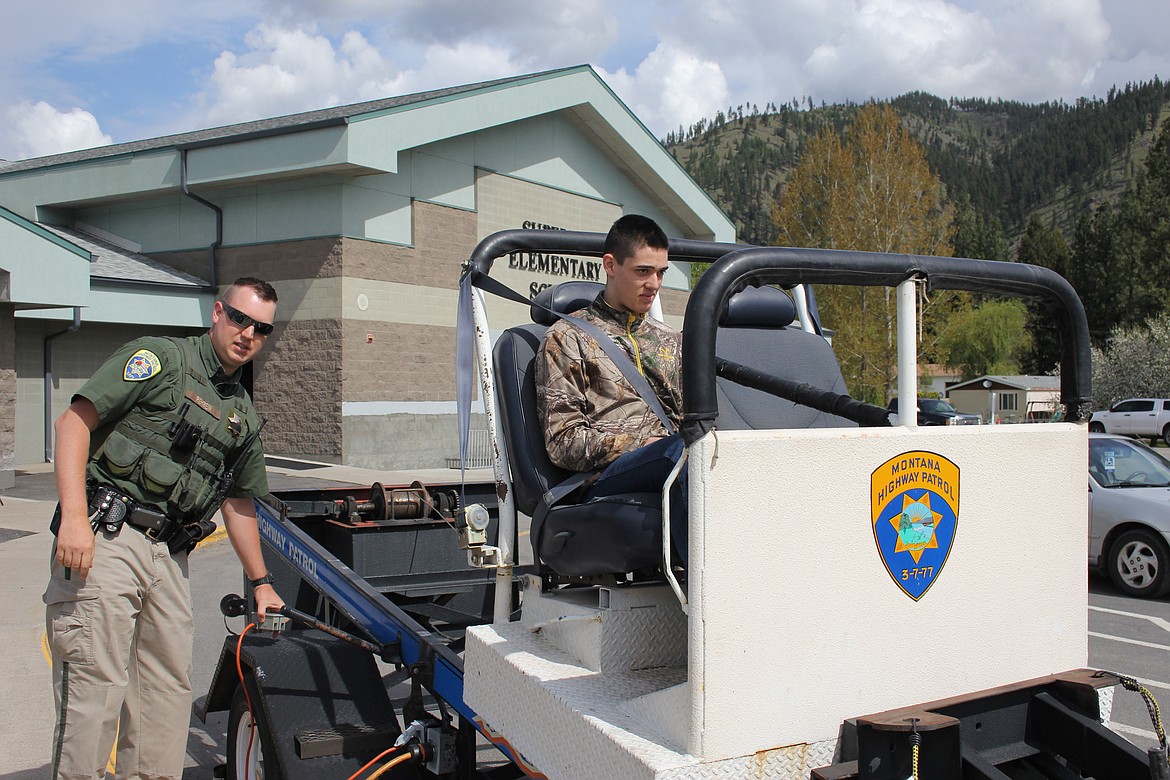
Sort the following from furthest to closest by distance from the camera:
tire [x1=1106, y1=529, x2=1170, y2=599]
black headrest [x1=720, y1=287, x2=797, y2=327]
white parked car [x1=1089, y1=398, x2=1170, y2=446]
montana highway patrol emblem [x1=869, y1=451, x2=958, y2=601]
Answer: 1. white parked car [x1=1089, y1=398, x2=1170, y2=446]
2. tire [x1=1106, y1=529, x2=1170, y2=599]
3. black headrest [x1=720, y1=287, x2=797, y2=327]
4. montana highway patrol emblem [x1=869, y1=451, x2=958, y2=601]

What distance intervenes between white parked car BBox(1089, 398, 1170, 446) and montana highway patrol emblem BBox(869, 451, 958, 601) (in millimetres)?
38369

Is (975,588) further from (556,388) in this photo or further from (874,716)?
(556,388)

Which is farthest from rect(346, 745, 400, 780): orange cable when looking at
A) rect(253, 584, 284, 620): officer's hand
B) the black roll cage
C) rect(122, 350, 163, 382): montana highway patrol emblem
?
the black roll cage

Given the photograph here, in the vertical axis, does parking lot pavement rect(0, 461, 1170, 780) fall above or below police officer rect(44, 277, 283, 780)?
below

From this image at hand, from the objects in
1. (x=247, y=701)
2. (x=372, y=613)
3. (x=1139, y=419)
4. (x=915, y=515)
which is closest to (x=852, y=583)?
(x=915, y=515)

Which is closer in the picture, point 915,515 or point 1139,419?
point 915,515

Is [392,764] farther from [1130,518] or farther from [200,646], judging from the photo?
[1130,518]

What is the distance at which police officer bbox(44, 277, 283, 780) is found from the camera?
3367mm

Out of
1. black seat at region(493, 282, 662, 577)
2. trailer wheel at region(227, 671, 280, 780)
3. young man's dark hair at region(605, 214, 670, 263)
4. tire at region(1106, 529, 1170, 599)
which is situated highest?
young man's dark hair at region(605, 214, 670, 263)

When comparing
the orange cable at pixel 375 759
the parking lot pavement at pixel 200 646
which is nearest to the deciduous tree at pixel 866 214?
the parking lot pavement at pixel 200 646

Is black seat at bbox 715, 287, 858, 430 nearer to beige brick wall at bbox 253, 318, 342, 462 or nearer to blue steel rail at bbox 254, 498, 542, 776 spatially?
blue steel rail at bbox 254, 498, 542, 776

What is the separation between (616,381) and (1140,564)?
7760 mm

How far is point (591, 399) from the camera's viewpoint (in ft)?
10.6

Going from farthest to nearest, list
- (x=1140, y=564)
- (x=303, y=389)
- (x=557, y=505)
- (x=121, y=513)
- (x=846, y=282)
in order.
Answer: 1. (x=303, y=389)
2. (x=1140, y=564)
3. (x=121, y=513)
4. (x=557, y=505)
5. (x=846, y=282)
